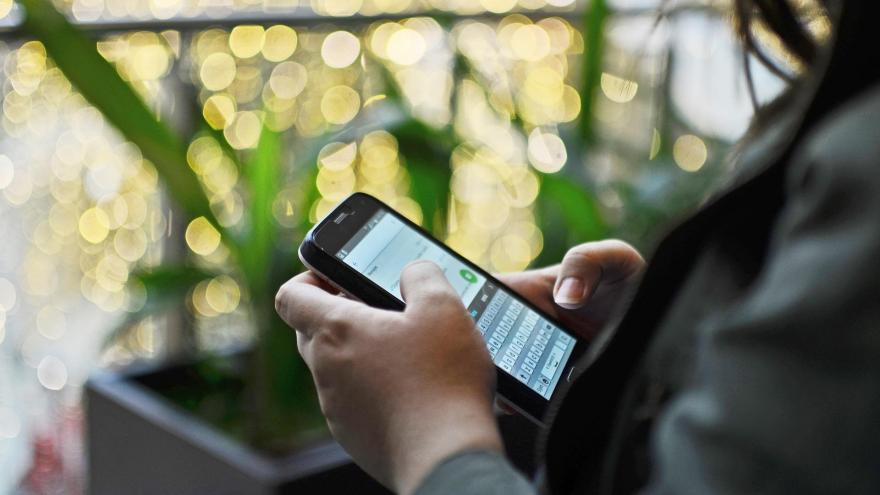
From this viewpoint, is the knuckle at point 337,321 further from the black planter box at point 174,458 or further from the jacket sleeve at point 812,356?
the black planter box at point 174,458

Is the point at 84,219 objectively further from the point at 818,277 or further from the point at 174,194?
the point at 818,277

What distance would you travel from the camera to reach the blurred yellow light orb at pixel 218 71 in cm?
174

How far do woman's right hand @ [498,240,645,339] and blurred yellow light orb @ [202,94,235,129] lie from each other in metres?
0.97

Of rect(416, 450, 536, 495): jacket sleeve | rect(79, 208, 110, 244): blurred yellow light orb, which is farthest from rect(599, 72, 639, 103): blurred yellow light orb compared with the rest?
rect(416, 450, 536, 495): jacket sleeve

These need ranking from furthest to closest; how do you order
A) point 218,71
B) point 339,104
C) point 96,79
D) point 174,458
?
point 339,104 < point 218,71 < point 174,458 < point 96,79

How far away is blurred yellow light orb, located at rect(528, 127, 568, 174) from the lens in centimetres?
174

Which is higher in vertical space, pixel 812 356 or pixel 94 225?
pixel 812 356

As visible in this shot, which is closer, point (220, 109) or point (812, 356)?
point (812, 356)

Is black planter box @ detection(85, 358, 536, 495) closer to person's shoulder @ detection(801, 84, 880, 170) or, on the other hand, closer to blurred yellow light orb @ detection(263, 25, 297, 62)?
blurred yellow light orb @ detection(263, 25, 297, 62)

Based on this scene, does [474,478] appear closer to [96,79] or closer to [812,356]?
[812,356]

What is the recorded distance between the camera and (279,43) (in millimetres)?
1824

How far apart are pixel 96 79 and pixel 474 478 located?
879 millimetres

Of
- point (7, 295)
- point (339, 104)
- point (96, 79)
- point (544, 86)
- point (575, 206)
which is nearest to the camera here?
point (96, 79)

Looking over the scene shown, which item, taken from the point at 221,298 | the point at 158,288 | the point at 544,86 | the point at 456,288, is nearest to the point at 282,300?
the point at 456,288
